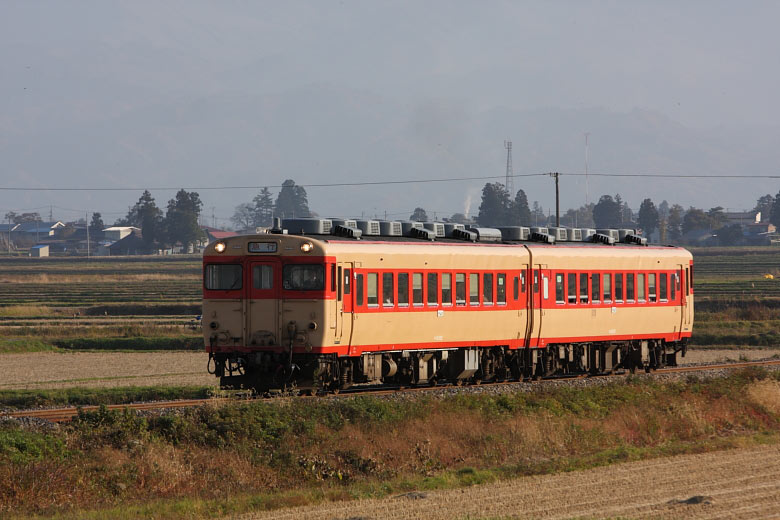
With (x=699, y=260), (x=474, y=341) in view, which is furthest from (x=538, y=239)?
(x=699, y=260)

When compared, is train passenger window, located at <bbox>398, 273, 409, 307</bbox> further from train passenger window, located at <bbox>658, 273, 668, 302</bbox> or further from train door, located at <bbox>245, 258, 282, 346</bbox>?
train passenger window, located at <bbox>658, 273, 668, 302</bbox>

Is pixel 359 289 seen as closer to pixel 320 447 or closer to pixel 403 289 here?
pixel 403 289

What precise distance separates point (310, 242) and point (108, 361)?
2287 cm

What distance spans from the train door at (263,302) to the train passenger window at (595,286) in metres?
11.6

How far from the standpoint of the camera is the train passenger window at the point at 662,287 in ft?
115

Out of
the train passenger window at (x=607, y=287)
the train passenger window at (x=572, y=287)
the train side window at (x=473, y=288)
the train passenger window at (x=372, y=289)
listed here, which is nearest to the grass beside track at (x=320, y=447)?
the train passenger window at (x=372, y=289)

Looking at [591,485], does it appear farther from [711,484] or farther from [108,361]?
[108,361]

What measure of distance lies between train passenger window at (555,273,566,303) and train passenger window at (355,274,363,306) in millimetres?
8240

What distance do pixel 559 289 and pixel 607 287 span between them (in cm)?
217

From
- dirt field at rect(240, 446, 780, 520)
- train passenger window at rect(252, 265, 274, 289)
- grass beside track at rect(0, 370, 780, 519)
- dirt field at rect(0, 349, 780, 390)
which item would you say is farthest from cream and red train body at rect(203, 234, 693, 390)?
dirt field at rect(0, 349, 780, 390)

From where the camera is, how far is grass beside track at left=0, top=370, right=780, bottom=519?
1823 centimetres

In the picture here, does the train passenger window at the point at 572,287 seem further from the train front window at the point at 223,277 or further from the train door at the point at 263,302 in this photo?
the train front window at the point at 223,277

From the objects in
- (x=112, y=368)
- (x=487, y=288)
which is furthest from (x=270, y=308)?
(x=112, y=368)

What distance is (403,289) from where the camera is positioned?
2698 cm
